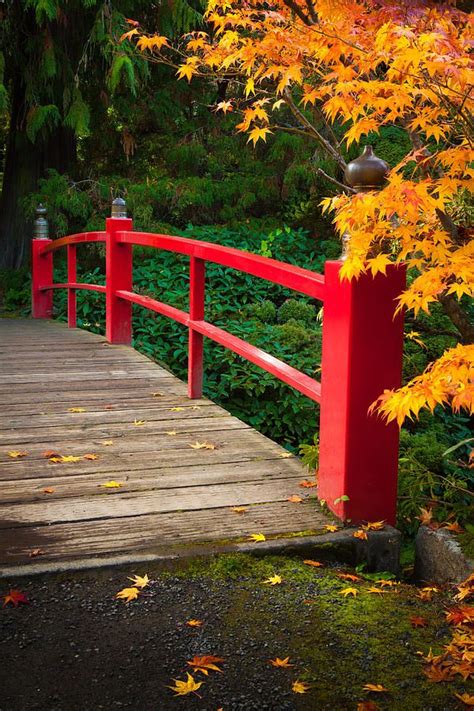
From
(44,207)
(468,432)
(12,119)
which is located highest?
(12,119)

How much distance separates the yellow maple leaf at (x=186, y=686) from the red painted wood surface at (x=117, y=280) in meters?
4.92

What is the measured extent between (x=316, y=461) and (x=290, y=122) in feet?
28.5

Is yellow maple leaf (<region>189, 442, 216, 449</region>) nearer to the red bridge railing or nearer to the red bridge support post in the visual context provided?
the red bridge railing

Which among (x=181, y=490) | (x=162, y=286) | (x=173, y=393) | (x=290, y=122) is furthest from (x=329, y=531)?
(x=290, y=122)

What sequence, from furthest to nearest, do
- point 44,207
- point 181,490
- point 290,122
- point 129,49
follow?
point 290,122, point 44,207, point 129,49, point 181,490

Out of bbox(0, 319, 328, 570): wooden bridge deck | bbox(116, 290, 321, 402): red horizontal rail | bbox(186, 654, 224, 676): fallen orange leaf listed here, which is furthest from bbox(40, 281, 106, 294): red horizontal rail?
bbox(186, 654, 224, 676): fallen orange leaf

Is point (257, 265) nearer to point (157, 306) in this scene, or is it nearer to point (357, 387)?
point (357, 387)

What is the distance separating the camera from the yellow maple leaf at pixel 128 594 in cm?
247

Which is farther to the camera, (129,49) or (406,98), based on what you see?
(129,49)

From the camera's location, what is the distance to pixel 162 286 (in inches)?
387

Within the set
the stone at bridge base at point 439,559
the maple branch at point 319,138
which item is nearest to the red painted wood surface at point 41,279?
the maple branch at point 319,138

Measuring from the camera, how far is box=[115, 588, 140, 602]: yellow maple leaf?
8.09 ft

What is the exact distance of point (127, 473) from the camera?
139 inches

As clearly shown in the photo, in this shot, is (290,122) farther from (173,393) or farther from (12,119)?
(173,393)
